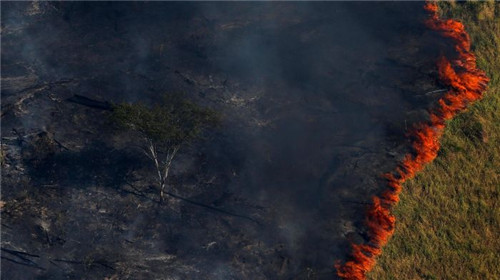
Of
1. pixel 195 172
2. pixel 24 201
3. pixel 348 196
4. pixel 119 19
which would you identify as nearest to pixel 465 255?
pixel 348 196

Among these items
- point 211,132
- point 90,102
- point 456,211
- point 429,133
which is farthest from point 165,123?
point 456,211

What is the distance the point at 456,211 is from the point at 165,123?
1847 cm

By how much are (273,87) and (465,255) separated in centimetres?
1748

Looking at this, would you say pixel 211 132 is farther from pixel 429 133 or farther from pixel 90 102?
pixel 429 133

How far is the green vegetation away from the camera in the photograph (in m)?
29.1

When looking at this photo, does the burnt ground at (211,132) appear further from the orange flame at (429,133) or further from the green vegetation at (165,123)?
the green vegetation at (165,123)

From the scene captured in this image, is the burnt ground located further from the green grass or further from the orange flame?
the green grass

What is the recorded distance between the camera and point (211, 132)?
3500cm

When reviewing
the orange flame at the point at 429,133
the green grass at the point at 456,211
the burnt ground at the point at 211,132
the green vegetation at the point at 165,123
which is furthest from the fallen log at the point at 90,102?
the green grass at the point at 456,211

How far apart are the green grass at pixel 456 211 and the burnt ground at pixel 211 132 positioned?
97.1 inches

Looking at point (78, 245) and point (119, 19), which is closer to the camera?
point (78, 245)

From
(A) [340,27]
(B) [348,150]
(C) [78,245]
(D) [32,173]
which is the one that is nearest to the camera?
(C) [78,245]

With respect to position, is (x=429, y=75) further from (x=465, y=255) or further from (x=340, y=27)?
(x=465, y=255)

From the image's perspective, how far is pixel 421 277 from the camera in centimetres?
2867
